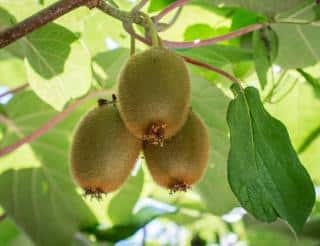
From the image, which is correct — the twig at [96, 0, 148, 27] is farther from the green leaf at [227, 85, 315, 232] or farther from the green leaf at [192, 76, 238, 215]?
the green leaf at [192, 76, 238, 215]

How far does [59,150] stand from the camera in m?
1.62

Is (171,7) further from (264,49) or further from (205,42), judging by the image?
(264,49)

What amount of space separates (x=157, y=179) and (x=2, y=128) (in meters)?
0.59

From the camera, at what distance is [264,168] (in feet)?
3.67

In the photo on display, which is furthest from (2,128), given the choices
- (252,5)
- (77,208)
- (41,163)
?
(252,5)

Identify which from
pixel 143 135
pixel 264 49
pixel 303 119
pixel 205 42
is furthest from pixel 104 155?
pixel 303 119

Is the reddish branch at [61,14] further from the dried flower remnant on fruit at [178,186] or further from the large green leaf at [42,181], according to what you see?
the dried flower remnant on fruit at [178,186]

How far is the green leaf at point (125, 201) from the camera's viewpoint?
158 cm

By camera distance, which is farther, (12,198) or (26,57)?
(12,198)

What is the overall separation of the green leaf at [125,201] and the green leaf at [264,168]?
48 centimetres

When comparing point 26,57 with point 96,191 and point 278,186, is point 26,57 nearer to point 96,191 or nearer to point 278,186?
point 96,191

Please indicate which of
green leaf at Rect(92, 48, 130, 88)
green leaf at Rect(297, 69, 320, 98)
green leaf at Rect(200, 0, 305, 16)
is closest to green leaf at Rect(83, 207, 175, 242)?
green leaf at Rect(92, 48, 130, 88)

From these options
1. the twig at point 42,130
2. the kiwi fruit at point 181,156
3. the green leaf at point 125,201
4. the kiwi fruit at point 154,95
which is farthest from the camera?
the green leaf at point 125,201

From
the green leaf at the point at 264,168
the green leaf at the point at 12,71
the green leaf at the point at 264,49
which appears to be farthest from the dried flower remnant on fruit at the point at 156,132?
the green leaf at the point at 12,71
